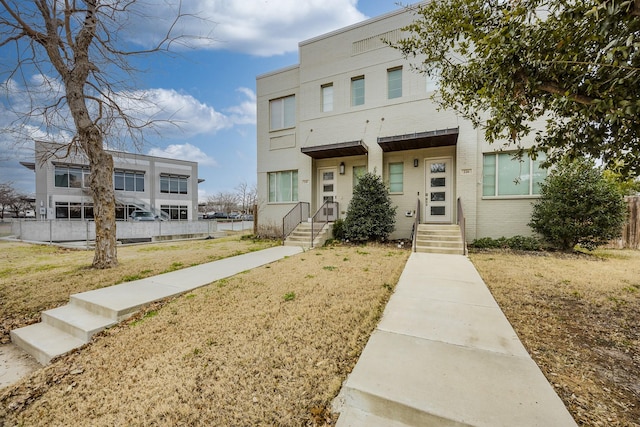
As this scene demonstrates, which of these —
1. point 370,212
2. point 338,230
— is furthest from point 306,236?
point 370,212

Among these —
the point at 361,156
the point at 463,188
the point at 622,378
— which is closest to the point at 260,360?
the point at 622,378

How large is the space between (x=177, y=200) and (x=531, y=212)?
110ft

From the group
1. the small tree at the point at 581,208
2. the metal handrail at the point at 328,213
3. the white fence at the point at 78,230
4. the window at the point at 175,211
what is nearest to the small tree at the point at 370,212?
the metal handrail at the point at 328,213

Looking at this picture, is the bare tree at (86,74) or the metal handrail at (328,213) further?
the metal handrail at (328,213)

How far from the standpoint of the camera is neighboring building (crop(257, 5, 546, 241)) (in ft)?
30.2

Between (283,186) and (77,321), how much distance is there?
977 centimetres

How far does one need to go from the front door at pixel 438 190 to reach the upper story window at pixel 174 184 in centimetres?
3024

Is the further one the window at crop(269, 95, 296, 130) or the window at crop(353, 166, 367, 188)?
the window at crop(269, 95, 296, 130)

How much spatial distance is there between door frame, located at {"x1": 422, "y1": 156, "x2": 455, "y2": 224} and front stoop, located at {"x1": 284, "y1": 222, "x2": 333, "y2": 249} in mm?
3798

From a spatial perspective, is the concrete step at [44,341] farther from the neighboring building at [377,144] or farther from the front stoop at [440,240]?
the neighboring building at [377,144]

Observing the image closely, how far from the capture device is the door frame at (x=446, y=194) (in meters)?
10.0

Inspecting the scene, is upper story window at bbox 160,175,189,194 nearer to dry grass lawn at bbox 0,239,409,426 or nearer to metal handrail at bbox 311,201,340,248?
metal handrail at bbox 311,201,340,248

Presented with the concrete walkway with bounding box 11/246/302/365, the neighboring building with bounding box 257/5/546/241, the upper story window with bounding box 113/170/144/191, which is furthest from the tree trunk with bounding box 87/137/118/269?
the upper story window with bounding box 113/170/144/191

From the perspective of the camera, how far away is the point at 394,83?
10.6m
